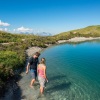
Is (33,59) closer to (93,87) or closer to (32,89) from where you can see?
(32,89)

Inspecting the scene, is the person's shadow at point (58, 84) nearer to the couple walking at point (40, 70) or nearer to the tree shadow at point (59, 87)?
the tree shadow at point (59, 87)

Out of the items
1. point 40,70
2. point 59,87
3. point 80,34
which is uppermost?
point 80,34

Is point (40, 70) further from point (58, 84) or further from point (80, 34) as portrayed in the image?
point (80, 34)

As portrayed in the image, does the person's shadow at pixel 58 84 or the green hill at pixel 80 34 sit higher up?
the green hill at pixel 80 34

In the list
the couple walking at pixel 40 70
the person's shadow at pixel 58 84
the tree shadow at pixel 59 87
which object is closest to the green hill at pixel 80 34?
the person's shadow at pixel 58 84

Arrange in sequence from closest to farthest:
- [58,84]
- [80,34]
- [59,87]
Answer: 1. [59,87]
2. [58,84]
3. [80,34]

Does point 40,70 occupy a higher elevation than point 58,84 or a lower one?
higher

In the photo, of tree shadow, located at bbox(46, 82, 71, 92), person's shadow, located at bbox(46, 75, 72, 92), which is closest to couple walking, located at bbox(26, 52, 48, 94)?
tree shadow, located at bbox(46, 82, 71, 92)

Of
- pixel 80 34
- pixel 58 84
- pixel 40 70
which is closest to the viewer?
pixel 40 70

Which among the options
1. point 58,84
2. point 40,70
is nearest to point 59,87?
point 58,84

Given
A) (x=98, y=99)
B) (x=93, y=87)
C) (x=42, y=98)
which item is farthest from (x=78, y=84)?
(x=42, y=98)

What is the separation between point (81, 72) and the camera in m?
24.2

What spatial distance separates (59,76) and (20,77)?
15.9ft

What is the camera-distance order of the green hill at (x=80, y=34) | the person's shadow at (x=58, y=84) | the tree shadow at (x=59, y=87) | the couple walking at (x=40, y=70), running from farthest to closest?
the green hill at (x=80, y=34)
the person's shadow at (x=58, y=84)
the tree shadow at (x=59, y=87)
the couple walking at (x=40, y=70)
